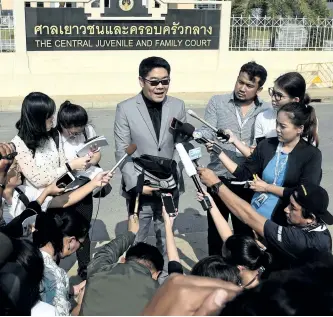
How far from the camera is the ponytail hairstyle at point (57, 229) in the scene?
130 inches

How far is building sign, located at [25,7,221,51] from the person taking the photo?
1260 centimetres

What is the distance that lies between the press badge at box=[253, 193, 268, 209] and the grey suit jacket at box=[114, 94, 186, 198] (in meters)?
0.77

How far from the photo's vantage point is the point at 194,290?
77.1 inches

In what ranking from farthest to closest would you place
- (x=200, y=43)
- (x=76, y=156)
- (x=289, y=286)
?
(x=200, y=43) < (x=76, y=156) < (x=289, y=286)

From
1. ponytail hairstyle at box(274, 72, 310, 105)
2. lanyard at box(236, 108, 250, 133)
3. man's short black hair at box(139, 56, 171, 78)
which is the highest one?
man's short black hair at box(139, 56, 171, 78)

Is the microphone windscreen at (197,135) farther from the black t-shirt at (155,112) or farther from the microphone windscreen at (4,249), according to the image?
the microphone windscreen at (4,249)

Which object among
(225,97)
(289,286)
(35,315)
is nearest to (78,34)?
(225,97)

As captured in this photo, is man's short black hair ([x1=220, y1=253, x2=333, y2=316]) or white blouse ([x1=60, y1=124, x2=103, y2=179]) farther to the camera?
white blouse ([x1=60, y1=124, x2=103, y2=179])

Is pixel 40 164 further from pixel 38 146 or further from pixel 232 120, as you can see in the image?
pixel 232 120

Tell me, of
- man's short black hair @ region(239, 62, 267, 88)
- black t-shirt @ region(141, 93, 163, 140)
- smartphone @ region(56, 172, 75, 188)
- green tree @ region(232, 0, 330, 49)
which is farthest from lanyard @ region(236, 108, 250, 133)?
green tree @ region(232, 0, 330, 49)

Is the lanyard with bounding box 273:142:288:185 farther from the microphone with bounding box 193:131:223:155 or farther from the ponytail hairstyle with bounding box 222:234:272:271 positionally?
the ponytail hairstyle with bounding box 222:234:272:271

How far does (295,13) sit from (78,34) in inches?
294

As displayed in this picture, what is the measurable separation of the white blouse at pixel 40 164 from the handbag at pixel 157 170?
22.7 inches

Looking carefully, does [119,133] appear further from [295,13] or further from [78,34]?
[295,13]
